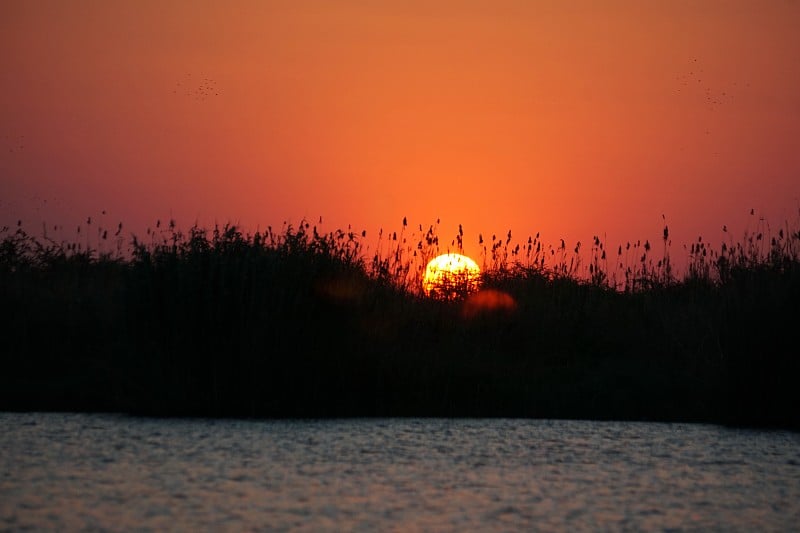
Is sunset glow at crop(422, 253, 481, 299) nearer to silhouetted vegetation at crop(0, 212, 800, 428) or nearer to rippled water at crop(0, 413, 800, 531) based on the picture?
silhouetted vegetation at crop(0, 212, 800, 428)

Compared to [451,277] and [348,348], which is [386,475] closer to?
[348,348]

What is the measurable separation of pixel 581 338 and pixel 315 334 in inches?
185

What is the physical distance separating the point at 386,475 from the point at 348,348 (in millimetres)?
4037

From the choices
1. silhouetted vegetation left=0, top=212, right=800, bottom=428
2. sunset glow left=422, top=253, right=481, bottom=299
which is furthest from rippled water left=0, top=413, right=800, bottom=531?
sunset glow left=422, top=253, right=481, bottom=299

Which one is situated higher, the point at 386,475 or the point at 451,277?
the point at 451,277

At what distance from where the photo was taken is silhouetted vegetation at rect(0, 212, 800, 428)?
36.5ft

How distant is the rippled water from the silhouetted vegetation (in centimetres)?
A: 63

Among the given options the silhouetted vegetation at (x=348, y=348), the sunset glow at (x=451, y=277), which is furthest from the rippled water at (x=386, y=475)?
the sunset glow at (x=451, y=277)

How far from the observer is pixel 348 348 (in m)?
11.8

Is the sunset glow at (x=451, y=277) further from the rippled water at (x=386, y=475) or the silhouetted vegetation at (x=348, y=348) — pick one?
the rippled water at (x=386, y=475)

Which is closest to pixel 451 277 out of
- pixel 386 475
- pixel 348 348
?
pixel 348 348

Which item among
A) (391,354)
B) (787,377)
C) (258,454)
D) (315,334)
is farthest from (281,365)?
(787,377)

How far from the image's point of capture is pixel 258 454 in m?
8.62

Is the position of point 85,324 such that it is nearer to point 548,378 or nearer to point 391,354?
point 391,354
